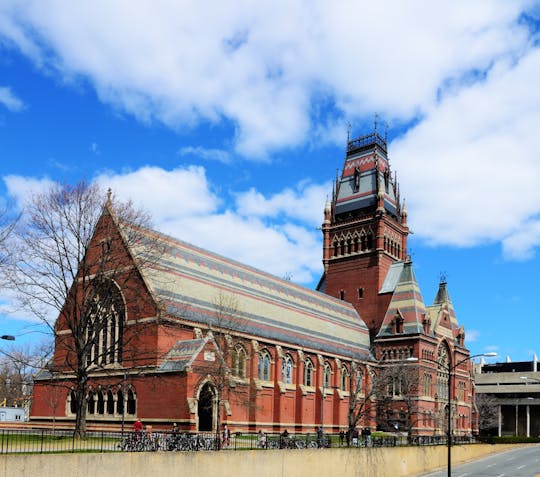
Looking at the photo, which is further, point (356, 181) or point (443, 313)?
point (356, 181)

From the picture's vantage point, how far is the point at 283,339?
65938 millimetres

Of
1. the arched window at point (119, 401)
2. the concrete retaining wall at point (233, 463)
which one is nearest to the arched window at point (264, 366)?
the arched window at point (119, 401)

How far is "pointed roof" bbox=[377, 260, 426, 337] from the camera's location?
82062 millimetres

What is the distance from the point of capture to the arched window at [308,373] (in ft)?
227

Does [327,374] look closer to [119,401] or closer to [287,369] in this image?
[287,369]

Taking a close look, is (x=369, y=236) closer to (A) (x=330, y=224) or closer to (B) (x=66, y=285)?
(A) (x=330, y=224)

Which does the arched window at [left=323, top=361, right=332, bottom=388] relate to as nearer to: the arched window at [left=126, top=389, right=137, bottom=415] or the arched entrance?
the arched entrance

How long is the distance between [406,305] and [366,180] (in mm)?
20082

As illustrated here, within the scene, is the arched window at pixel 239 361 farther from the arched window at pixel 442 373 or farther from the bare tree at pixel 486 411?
the bare tree at pixel 486 411

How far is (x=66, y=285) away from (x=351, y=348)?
46.3 m

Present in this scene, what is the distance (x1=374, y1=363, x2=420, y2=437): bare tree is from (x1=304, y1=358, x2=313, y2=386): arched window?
9502 millimetres

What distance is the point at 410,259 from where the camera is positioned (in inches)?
3627

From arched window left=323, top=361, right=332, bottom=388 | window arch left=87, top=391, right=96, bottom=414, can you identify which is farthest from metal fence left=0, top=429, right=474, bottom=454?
arched window left=323, top=361, right=332, bottom=388

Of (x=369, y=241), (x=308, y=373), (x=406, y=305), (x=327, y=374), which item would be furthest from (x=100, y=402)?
(x=369, y=241)
